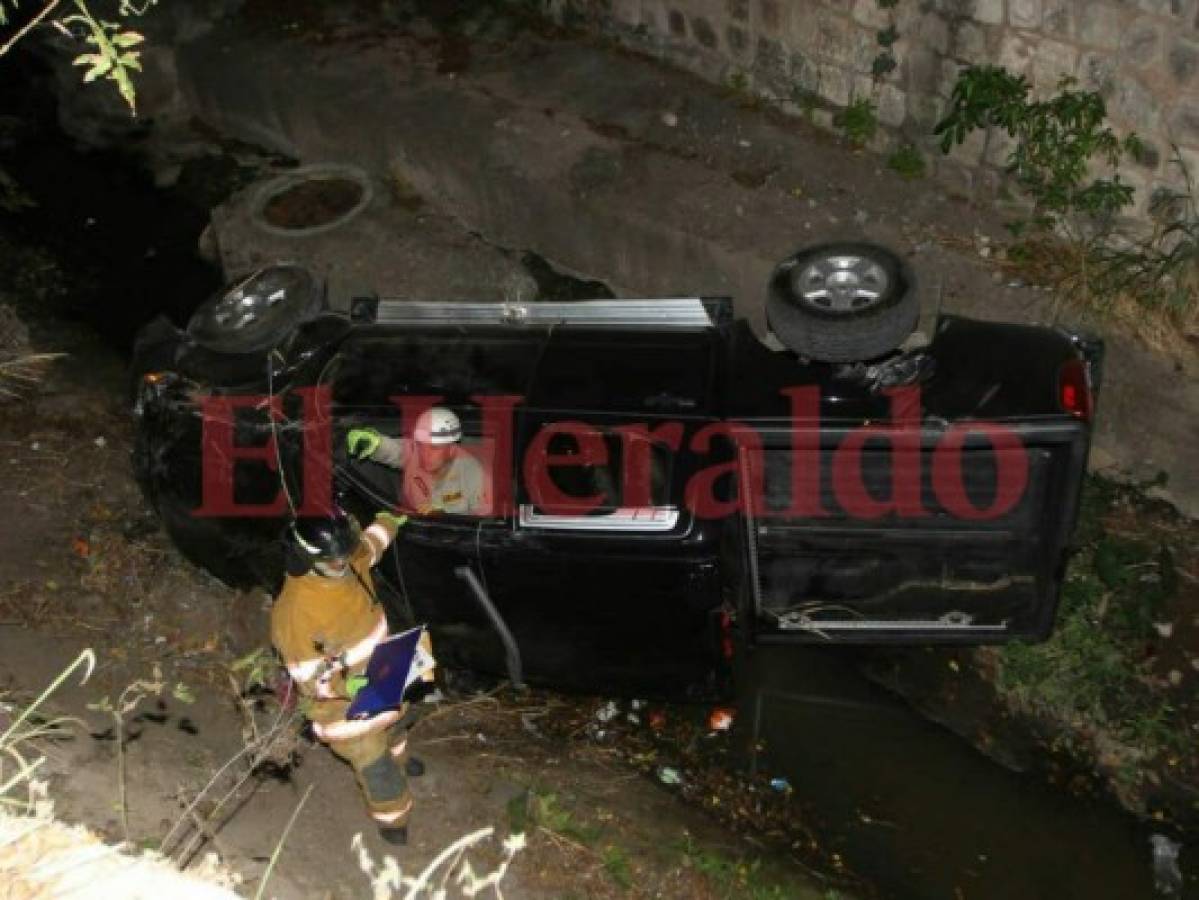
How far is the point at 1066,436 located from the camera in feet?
16.9

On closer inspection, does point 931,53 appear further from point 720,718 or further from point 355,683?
point 355,683

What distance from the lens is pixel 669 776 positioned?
617 centimetres

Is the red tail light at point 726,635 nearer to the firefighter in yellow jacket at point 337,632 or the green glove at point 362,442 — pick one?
the firefighter in yellow jacket at point 337,632

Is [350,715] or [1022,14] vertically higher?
[1022,14]

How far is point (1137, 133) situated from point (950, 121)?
111cm

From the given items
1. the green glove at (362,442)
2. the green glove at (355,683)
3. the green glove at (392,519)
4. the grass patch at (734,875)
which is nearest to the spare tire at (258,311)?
the green glove at (362,442)

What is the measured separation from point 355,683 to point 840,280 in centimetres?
286

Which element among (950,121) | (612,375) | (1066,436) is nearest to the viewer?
(1066,436)

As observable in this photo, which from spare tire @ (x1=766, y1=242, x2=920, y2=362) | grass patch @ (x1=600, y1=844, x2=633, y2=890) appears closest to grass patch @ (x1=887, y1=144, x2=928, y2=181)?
spare tire @ (x1=766, y1=242, x2=920, y2=362)

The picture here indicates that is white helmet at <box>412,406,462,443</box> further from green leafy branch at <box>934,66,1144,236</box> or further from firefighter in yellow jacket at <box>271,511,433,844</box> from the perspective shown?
green leafy branch at <box>934,66,1144,236</box>

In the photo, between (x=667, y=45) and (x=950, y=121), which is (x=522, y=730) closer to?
(x=950, y=121)

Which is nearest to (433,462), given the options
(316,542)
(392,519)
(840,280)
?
(392,519)

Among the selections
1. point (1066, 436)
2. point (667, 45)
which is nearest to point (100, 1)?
point (667, 45)

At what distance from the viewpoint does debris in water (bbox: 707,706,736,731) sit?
254 inches
